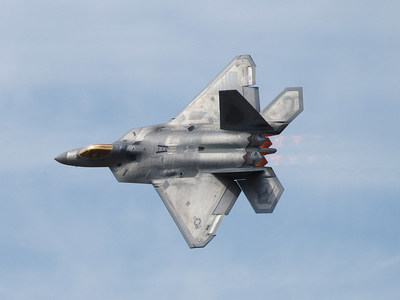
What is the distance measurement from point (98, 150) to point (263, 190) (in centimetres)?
817

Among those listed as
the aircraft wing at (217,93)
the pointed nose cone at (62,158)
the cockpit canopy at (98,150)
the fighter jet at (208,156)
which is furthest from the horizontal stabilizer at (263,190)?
the pointed nose cone at (62,158)

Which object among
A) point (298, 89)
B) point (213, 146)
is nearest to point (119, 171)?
point (213, 146)

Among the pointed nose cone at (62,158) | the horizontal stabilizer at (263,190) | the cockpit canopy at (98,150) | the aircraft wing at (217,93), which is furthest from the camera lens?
the pointed nose cone at (62,158)

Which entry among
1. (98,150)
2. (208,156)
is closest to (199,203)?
(208,156)

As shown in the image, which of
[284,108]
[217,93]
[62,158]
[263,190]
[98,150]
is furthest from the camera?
[62,158]

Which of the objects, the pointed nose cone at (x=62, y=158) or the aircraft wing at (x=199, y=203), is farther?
the pointed nose cone at (x=62, y=158)

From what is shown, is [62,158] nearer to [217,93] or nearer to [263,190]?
[217,93]

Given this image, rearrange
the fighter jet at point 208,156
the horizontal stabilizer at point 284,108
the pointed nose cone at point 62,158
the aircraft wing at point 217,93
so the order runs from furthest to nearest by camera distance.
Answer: the pointed nose cone at point 62,158
the aircraft wing at point 217,93
the horizontal stabilizer at point 284,108
the fighter jet at point 208,156

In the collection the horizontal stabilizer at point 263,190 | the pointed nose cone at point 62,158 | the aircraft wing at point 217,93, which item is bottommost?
the horizontal stabilizer at point 263,190

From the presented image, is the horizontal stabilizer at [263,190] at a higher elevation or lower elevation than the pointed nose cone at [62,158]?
lower

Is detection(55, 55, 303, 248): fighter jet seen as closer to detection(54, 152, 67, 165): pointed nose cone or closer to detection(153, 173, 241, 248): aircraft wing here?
detection(153, 173, 241, 248): aircraft wing

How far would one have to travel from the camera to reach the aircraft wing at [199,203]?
47344 millimetres

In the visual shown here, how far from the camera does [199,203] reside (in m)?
48.2

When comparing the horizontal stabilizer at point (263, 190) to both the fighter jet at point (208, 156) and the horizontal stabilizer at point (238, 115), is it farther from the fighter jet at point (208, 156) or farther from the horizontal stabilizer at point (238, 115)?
the horizontal stabilizer at point (238, 115)
